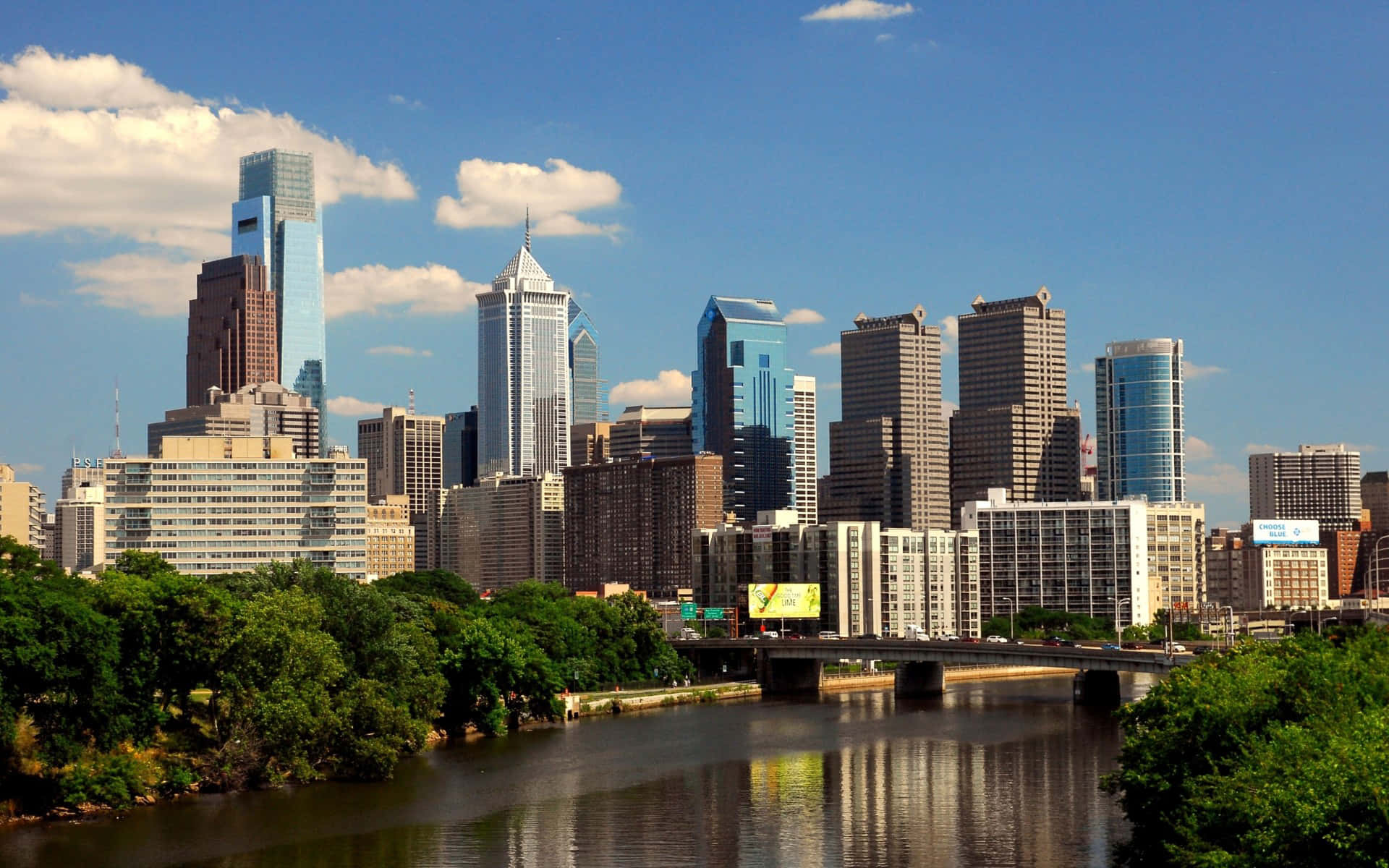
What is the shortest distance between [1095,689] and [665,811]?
310ft

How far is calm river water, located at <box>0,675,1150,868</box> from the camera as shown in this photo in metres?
86.5

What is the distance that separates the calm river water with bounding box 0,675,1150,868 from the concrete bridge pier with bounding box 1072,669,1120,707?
1487 inches

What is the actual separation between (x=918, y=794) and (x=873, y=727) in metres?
46.6

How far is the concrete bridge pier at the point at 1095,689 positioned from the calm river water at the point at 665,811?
3777cm

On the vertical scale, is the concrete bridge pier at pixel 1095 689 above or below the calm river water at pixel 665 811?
below

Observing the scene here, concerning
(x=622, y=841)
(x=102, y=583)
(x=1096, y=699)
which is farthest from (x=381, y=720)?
(x=1096, y=699)

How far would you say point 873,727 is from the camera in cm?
15588

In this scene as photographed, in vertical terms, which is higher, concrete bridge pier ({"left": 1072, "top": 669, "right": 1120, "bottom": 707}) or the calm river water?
the calm river water

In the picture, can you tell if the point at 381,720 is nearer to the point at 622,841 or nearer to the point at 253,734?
the point at 253,734

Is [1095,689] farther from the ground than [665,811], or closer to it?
closer to it

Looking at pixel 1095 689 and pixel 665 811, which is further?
pixel 1095 689

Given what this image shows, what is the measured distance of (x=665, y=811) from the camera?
10219 centimetres

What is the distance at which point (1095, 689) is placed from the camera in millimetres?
185375

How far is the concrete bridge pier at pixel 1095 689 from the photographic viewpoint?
183625 mm
